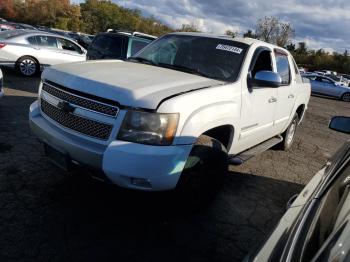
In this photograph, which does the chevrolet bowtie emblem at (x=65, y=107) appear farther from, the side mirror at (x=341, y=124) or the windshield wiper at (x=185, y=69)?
the side mirror at (x=341, y=124)

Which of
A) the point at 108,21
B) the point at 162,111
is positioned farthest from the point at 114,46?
the point at 108,21

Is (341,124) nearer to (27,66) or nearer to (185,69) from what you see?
(185,69)

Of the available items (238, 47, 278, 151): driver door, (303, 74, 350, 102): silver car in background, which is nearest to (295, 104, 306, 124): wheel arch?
(238, 47, 278, 151): driver door

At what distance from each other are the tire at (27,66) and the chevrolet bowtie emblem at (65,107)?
8793mm

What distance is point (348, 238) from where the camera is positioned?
4.30ft

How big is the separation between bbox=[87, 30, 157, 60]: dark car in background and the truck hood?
5.51 metres

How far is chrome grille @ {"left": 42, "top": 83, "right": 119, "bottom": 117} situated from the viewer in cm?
335

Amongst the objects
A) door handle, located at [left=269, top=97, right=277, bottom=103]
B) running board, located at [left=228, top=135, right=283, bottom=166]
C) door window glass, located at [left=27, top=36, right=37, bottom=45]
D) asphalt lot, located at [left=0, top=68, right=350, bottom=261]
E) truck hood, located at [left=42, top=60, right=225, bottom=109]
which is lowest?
asphalt lot, located at [left=0, top=68, right=350, bottom=261]

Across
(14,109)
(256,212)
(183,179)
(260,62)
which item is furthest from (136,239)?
(14,109)

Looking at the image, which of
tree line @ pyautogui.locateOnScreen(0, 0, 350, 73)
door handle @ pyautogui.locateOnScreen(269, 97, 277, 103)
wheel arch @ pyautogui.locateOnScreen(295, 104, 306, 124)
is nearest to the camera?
door handle @ pyautogui.locateOnScreen(269, 97, 277, 103)

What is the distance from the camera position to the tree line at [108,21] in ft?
185

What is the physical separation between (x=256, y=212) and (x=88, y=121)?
2.11 meters

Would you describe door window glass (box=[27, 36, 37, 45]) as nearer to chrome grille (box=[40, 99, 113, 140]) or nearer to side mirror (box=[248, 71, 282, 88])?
chrome grille (box=[40, 99, 113, 140])

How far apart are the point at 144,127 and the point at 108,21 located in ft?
311
